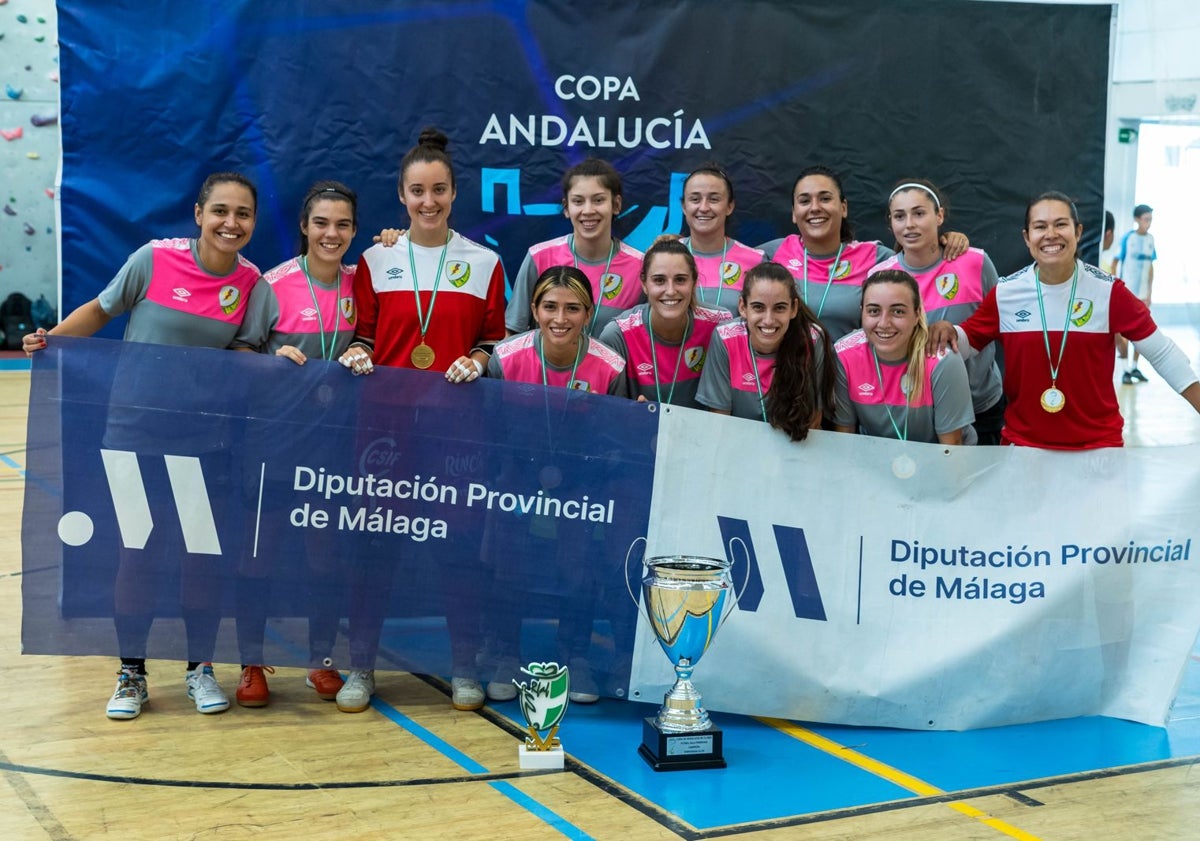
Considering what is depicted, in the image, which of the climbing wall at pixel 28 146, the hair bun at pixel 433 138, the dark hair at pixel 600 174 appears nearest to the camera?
the dark hair at pixel 600 174

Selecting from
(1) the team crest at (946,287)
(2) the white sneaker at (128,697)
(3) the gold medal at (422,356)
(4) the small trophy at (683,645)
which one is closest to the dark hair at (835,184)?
(1) the team crest at (946,287)

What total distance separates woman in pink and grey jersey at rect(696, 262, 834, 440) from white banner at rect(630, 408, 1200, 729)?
10 cm

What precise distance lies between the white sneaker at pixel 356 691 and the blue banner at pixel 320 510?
5.2 inches

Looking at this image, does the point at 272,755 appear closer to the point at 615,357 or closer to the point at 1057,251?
the point at 615,357

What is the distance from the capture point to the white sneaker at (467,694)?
162 inches

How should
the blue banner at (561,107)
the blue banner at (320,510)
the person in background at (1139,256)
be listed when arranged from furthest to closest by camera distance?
the person in background at (1139,256)
the blue banner at (561,107)
the blue banner at (320,510)

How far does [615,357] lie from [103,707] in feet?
6.70

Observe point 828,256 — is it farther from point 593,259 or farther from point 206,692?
point 206,692

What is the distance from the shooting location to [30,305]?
48.3 ft

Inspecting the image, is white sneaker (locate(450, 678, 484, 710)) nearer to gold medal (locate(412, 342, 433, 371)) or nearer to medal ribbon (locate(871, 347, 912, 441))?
gold medal (locate(412, 342, 433, 371))

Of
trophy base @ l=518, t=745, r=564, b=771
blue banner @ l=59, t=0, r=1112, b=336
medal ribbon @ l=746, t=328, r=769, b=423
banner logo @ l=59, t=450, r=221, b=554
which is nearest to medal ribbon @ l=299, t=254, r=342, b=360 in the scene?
banner logo @ l=59, t=450, r=221, b=554

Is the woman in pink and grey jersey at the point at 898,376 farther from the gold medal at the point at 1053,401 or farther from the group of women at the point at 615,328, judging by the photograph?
the gold medal at the point at 1053,401

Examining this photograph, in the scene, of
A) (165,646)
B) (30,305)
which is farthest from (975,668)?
(30,305)

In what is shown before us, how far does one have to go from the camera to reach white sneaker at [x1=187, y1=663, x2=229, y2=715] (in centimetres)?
403
